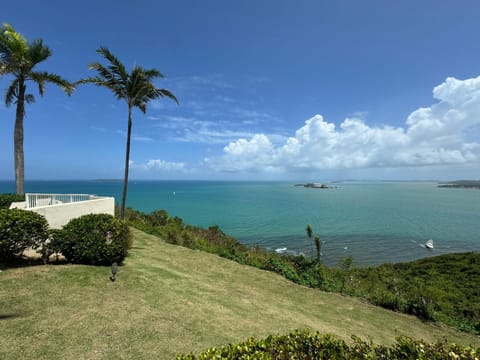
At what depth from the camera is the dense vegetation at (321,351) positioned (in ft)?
6.79

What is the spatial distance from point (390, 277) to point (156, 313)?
14612 mm

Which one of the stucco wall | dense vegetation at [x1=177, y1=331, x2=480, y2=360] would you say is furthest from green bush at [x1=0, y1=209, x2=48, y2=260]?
dense vegetation at [x1=177, y1=331, x2=480, y2=360]

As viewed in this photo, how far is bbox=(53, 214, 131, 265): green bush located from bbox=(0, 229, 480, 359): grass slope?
35 centimetres

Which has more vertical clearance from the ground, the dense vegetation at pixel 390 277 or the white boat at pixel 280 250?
the dense vegetation at pixel 390 277

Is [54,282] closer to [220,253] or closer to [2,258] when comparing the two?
[2,258]

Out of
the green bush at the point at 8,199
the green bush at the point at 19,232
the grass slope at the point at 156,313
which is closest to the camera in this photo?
the grass slope at the point at 156,313

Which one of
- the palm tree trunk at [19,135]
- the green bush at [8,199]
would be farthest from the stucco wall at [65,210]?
the palm tree trunk at [19,135]

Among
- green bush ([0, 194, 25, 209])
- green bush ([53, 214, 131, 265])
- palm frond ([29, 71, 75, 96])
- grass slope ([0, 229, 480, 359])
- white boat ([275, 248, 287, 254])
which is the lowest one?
white boat ([275, 248, 287, 254])

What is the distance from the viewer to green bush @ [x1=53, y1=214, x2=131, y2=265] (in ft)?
18.5

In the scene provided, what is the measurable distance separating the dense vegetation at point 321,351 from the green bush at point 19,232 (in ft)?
17.4

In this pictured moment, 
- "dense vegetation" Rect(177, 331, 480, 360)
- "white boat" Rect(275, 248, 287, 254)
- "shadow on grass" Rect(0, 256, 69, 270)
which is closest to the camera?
"dense vegetation" Rect(177, 331, 480, 360)

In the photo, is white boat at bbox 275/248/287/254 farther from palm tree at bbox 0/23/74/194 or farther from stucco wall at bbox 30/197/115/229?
palm tree at bbox 0/23/74/194

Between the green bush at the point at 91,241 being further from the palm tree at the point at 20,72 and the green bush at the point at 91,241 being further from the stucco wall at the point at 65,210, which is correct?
the palm tree at the point at 20,72

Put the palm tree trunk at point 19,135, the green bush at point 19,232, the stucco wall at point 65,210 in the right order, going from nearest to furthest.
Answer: the green bush at point 19,232, the stucco wall at point 65,210, the palm tree trunk at point 19,135
